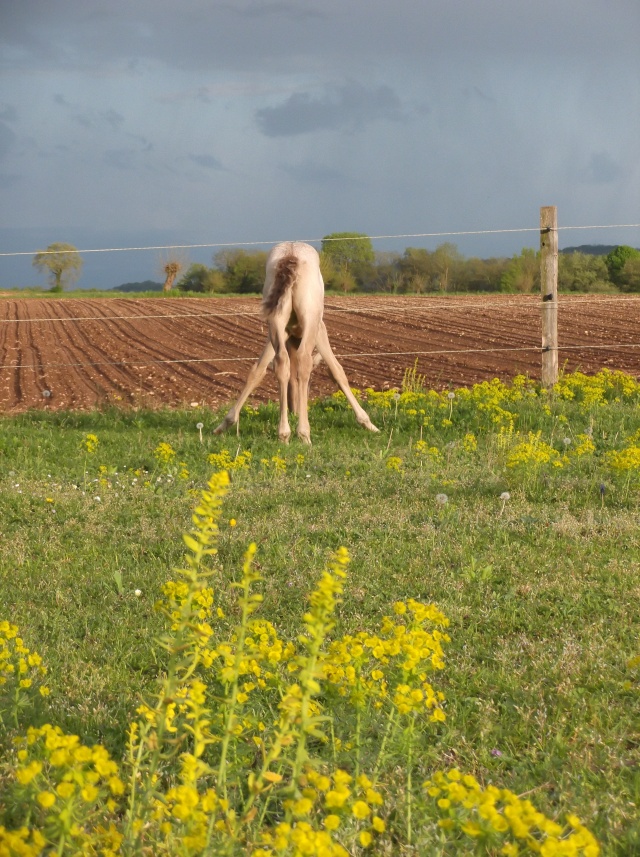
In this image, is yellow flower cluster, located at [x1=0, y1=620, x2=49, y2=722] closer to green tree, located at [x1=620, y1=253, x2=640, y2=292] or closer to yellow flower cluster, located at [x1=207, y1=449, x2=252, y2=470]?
yellow flower cluster, located at [x1=207, y1=449, x2=252, y2=470]

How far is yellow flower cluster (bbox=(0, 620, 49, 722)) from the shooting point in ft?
9.78

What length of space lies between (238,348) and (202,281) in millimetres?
25049

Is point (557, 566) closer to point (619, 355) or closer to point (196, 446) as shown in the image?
point (196, 446)

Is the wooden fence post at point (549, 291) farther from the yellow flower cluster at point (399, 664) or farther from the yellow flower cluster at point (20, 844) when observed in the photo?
the yellow flower cluster at point (20, 844)

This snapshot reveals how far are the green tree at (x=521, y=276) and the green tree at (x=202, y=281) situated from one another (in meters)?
12.8

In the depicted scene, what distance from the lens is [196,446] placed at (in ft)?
27.5

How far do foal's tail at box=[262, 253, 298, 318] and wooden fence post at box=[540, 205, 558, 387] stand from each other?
12.2 feet

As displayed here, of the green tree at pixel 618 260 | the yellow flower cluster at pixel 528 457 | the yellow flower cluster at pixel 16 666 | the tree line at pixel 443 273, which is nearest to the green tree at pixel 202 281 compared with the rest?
the tree line at pixel 443 273

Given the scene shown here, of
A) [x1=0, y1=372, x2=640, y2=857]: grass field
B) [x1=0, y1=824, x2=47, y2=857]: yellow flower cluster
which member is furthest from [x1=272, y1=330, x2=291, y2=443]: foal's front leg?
[x1=0, y1=824, x2=47, y2=857]: yellow flower cluster

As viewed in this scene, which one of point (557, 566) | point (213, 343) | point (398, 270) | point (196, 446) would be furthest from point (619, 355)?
point (398, 270)

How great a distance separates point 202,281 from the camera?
4353 cm

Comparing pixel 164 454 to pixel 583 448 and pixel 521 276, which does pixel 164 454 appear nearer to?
pixel 583 448

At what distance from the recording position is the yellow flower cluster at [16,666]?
298 centimetres

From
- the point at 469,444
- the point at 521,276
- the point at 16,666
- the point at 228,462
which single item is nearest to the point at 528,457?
the point at 469,444
